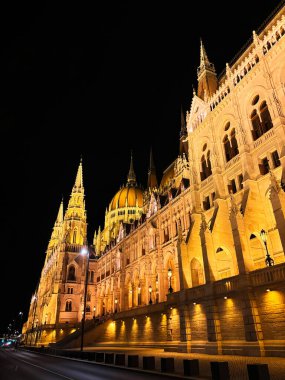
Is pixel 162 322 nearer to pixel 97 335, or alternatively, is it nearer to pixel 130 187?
pixel 97 335

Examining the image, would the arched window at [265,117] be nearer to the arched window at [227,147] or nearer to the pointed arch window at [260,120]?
the pointed arch window at [260,120]

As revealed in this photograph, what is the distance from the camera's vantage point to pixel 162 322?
32.2 meters

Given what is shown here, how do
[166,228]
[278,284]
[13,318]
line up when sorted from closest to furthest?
[278,284]
[166,228]
[13,318]

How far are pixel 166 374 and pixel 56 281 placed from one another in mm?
66737

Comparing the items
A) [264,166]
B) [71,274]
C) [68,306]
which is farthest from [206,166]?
[71,274]

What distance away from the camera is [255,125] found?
27906 millimetres

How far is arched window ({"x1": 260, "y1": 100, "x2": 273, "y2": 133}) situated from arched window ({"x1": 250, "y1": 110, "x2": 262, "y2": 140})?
52 cm

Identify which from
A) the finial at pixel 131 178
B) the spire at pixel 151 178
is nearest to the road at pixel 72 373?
the spire at pixel 151 178

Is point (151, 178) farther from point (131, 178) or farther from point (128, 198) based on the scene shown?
point (131, 178)

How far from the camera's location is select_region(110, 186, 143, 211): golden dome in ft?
306

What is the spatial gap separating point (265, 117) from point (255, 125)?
137cm

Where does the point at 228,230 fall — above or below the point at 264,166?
below

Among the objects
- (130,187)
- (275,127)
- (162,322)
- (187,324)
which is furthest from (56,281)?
(275,127)

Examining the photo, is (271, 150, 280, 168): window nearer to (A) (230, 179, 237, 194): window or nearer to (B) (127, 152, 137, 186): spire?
(A) (230, 179, 237, 194): window
